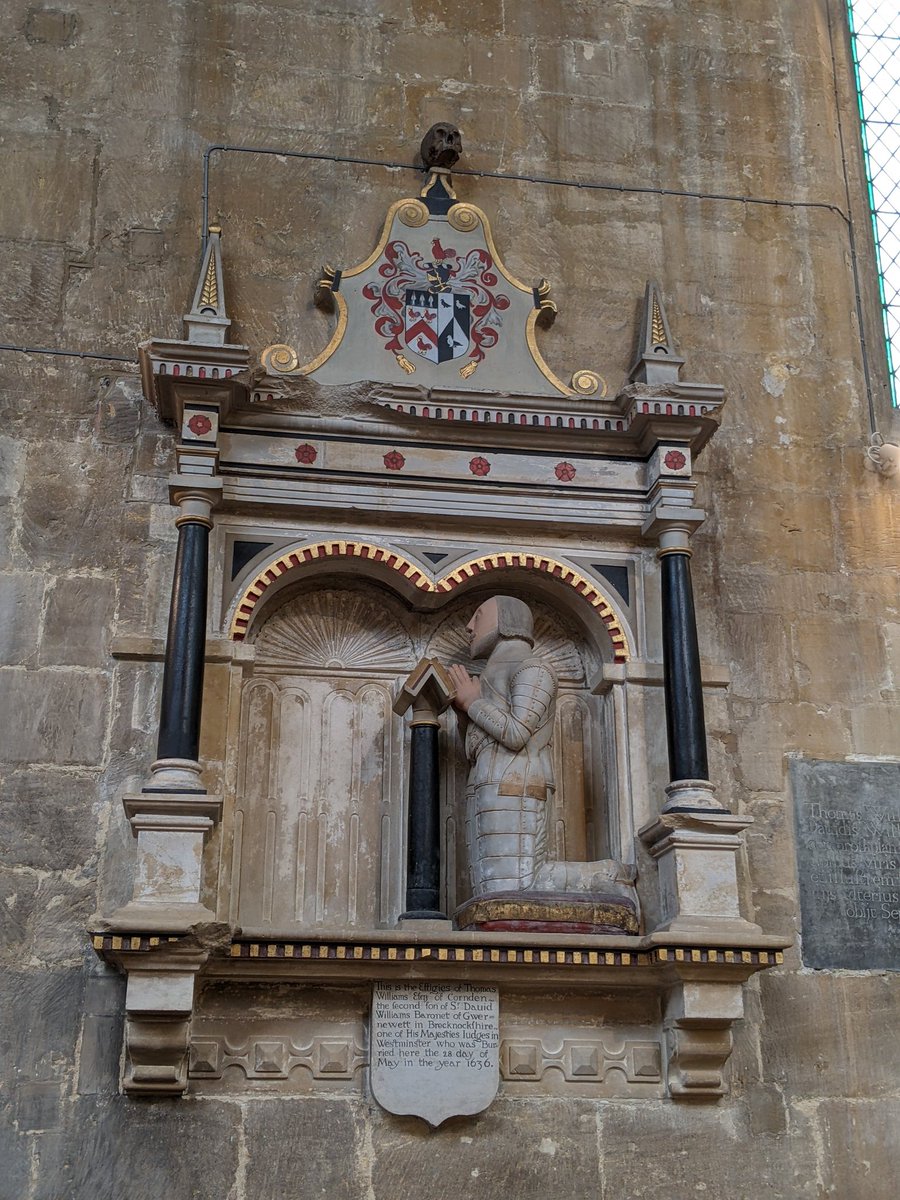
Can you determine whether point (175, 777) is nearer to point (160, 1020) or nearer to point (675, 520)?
point (160, 1020)

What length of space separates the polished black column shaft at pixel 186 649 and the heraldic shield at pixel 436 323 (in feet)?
4.62

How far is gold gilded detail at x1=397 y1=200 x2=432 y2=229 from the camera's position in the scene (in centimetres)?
736

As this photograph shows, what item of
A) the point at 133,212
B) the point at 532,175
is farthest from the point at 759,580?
the point at 133,212

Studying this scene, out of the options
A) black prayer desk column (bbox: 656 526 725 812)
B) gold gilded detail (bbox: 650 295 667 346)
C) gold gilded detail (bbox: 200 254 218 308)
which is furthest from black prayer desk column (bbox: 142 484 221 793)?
gold gilded detail (bbox: 650 295 667 346)

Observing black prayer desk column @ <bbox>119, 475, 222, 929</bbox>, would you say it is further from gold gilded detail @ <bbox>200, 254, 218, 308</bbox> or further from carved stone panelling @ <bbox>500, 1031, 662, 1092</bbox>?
carved stone panelling @ <bbox>500, 1031, 662, 1092</bbox>

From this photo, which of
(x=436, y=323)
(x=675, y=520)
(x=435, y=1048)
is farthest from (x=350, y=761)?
(x=436, y=323)

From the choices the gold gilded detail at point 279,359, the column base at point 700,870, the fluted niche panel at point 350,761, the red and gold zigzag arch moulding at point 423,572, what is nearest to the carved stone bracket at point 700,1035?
the column base at point 700,870

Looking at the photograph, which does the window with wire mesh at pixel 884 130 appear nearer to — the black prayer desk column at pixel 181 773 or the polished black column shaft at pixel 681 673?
the polished black column shaft at pixel 681 673

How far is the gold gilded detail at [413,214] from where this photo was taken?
24.1ft

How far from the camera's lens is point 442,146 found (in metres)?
7.43

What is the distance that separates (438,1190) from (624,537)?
2.85 metres

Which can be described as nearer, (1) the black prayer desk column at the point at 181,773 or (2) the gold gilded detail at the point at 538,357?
(1) the black prayer desk column at the point at 181,773

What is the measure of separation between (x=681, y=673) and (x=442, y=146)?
2874 mm

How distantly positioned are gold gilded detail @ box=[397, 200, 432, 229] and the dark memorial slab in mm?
3086
